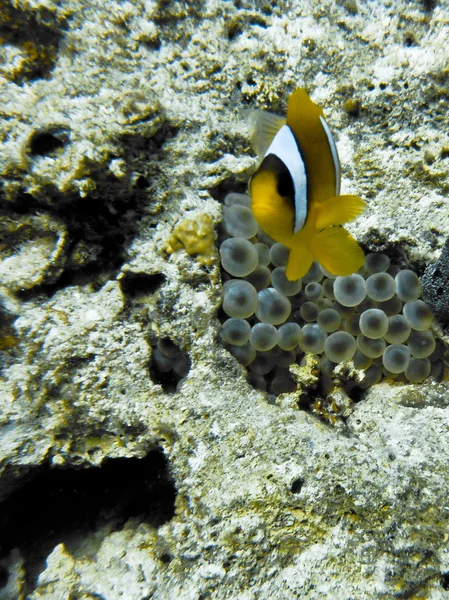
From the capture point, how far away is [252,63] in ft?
5.11

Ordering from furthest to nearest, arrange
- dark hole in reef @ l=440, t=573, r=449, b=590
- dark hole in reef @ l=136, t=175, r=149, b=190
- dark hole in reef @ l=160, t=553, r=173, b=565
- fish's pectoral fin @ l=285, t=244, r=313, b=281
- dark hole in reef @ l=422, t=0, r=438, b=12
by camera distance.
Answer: dark hole in reef @ l=422, t=0, r=438, b=12, dark hole in reef @ l=136, t=175, r=149, b=190, fish's pectoral fin @ l=285, t=244, r=313, b=281, dark hole in reef @ l=160, t=553, r=173, b=565, dark hole in reef @ l=440, t=573, r=449, b=590

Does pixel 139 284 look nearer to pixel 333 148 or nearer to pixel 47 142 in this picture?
pixel 47 142

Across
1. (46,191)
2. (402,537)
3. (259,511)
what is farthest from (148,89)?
(402,537)

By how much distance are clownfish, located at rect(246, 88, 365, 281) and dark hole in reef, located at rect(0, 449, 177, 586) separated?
844 mm

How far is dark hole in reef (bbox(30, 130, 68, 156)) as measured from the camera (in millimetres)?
1321

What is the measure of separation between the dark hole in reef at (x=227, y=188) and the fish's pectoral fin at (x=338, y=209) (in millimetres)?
489

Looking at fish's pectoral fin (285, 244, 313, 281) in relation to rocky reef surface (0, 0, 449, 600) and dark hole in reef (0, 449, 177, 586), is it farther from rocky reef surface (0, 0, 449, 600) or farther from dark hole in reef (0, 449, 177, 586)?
dark hole in reef (0, 449, 177, 586)

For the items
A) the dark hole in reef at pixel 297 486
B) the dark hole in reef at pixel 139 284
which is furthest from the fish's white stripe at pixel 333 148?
the dark hole in reef at pixel 297 486

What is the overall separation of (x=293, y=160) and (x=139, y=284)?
0.69 meters

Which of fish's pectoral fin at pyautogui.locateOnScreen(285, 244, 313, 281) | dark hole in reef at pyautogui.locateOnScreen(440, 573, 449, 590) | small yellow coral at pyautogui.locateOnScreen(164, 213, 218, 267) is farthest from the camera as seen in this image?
small yellow coral at pyautogui.locateOnScreen(164, 213, 218, 267)

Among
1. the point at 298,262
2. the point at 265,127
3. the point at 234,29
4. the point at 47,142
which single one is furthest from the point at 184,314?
the point at 234,29

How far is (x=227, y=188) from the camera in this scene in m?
1.46

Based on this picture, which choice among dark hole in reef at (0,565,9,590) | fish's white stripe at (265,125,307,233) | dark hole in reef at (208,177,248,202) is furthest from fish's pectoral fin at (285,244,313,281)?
dark hole in reef at (0,565,9,590)

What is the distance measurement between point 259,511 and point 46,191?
1196 mm
